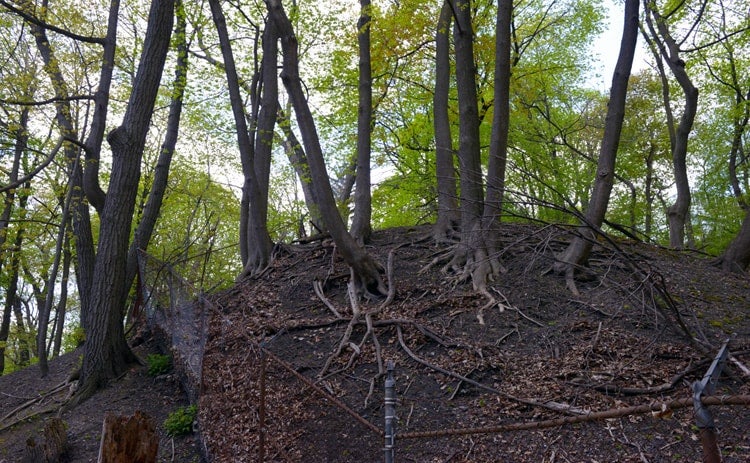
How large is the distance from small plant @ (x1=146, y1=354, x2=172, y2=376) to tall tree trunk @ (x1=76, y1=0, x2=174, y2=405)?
475mm

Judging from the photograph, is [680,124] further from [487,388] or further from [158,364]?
[158,364]

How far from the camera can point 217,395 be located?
260 inches

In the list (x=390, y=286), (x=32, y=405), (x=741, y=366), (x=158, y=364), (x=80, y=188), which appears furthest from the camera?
(x=80, y=188)

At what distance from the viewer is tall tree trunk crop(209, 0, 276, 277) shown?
10656 millimetres

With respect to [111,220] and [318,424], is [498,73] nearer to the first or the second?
[318,424]

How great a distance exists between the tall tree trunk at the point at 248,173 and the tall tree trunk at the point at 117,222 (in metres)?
1.70

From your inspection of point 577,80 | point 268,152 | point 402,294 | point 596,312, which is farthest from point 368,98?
point 577,80

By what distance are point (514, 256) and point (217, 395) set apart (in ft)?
16.7

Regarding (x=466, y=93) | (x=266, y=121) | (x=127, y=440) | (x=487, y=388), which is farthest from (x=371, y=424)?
(x=266, y=121)

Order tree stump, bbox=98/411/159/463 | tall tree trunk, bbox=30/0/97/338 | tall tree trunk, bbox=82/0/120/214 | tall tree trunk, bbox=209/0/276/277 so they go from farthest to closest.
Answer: tall tree trunk, bbox=209/0/276/277 → tall tree trunk, bbox=30/0/97/338 → tall tree trunk, bbox=82/0/120/214 → tree stump, bbox=98/411/159/463

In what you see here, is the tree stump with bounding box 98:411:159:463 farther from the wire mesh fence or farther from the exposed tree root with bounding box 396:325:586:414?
the exposed tree root with bounding box 396:325:586:414

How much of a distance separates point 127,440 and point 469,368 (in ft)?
11.8

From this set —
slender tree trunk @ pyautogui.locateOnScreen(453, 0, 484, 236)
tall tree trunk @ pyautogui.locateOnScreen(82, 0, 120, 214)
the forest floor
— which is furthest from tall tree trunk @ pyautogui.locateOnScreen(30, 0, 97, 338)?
slender tree trunk @ pyautogui.locateOnScreen(453, 0, 484, 236)

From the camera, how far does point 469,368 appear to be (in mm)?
6285
